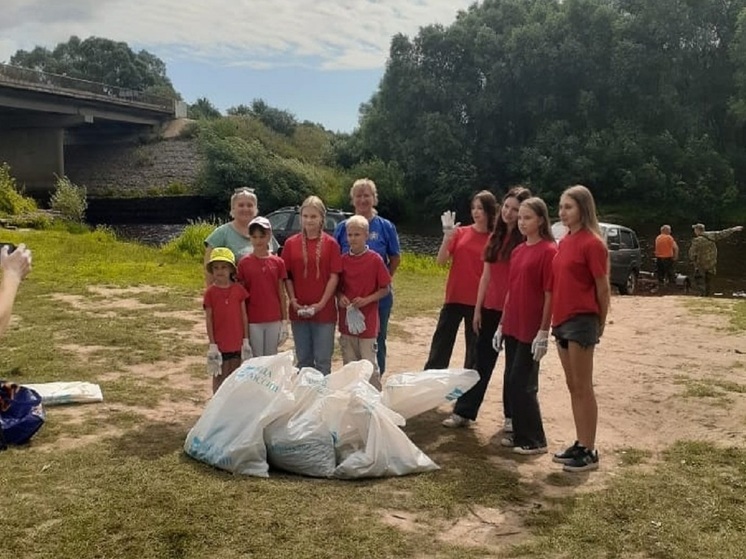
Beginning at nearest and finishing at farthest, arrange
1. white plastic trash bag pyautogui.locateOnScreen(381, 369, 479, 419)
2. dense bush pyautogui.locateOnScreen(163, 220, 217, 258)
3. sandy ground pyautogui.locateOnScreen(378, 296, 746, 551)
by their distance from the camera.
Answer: sandy ground pyautogui.locateOnScreen(378, 296, 746, 551) → white plastic trash bag pyautogui.locateOnScreen(381, 369, 479, 419) → dense bush pyautogui.locateOnScreen(163, 220, 217, 258)

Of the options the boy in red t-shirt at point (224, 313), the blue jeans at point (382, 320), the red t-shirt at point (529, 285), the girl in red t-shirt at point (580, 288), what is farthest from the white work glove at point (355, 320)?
the girl in red t-shirt at point (580, 288)

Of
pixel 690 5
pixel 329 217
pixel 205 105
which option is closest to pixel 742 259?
pixel 329 217

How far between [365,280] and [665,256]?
49.8ft

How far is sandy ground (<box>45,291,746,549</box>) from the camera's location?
4.36 m

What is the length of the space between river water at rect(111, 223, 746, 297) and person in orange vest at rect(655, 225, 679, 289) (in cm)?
114

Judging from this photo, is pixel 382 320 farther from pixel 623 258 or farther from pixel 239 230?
pixel 623 258

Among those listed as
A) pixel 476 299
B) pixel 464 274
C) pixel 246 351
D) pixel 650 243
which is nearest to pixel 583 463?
pixel 476 299

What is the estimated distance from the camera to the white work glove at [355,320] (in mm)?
5246

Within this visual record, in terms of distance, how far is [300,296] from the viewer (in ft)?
17.2

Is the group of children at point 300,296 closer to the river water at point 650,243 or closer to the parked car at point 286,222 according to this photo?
the parked car at point 286,222

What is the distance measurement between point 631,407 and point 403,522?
309cm

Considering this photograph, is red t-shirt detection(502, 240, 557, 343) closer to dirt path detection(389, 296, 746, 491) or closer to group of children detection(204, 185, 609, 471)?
group of children detection(204, 185, 609, 471)

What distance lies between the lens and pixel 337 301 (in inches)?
210

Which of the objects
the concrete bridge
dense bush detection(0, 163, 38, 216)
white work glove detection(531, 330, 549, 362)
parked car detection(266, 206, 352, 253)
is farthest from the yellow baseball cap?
the concrete bridge
